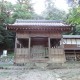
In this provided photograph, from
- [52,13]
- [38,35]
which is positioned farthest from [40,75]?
[52,13]

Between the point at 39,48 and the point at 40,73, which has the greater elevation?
the point at 39,48

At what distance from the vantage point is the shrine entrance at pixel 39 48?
14814 millimetres

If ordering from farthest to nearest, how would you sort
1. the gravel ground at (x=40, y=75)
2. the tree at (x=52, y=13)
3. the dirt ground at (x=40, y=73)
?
the tree at (x=52, y=13)
the dirt ground at (x=40, y=73)
the gravel ground at (x=40, y=75)

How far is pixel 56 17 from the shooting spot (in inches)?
1350

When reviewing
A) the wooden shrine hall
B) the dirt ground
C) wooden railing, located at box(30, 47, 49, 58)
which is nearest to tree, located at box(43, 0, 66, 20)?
wooden railing, located at box(30, 47, 49, 58)

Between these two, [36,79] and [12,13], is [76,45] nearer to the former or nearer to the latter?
[12,13]

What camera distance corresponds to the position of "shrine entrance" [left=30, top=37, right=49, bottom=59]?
1481cm

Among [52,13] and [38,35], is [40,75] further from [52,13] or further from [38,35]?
[52,13]

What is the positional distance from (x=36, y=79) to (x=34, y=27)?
6.53 metres

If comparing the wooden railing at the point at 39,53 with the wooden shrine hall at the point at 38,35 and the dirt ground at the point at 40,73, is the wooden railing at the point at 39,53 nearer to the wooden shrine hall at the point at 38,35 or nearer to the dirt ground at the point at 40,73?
the wooden shrine hall at the point at 38,35

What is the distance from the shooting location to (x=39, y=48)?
16.8 meters

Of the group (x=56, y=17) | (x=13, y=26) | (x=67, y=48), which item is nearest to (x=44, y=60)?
(x=13, y=26)

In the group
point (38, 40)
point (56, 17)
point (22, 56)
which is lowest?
point (22, 56)

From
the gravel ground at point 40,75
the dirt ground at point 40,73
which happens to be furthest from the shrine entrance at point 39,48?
the gravel ground at point 40,75
